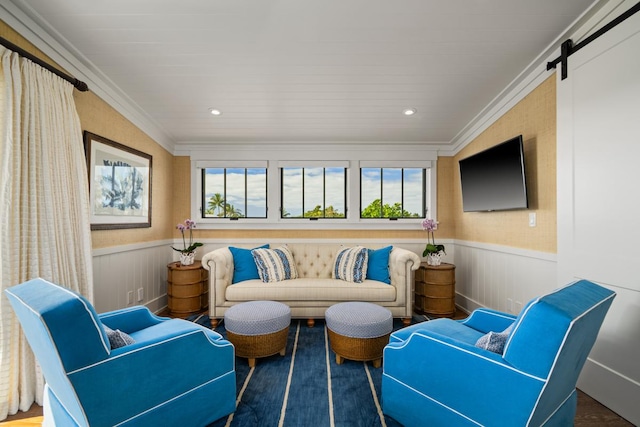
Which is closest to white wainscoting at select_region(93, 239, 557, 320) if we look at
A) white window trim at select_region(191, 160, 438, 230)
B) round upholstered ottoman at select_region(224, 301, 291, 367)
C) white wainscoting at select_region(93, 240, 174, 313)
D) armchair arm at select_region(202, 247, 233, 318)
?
white wainscoting at select_region(93, 240, 174, 313)

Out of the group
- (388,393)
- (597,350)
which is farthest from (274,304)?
(597,350)

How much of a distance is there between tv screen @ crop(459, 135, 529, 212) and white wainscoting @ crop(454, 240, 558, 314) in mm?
472

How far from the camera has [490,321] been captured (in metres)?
1.93

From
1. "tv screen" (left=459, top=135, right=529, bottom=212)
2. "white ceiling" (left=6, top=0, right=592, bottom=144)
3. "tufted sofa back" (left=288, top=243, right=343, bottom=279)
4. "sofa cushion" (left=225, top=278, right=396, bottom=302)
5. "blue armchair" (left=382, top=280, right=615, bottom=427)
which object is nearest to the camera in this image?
"blue armchair" (left=382, top=280, right=615, bottom=427)

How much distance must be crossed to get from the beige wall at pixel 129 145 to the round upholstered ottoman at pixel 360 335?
2.31 m

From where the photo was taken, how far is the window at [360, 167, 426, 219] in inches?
173

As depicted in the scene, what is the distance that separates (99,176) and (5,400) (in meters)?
1.78

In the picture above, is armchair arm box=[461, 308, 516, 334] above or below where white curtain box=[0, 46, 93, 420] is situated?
below

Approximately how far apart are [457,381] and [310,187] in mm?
3372

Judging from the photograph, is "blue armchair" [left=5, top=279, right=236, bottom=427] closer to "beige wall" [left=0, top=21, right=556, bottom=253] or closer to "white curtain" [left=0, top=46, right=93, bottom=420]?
"white curtain" [left=0, top=46, right=93, bottom=420]

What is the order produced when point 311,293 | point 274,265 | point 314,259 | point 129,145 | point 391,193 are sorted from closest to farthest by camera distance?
1. point 129,145
2. point 311,293
3. point 274,265
4. point 314,259
5. point 391,193

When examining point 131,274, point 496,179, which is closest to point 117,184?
point 131,274

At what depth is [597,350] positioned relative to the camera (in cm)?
189

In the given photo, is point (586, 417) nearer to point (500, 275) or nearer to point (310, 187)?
point (500, 275)
